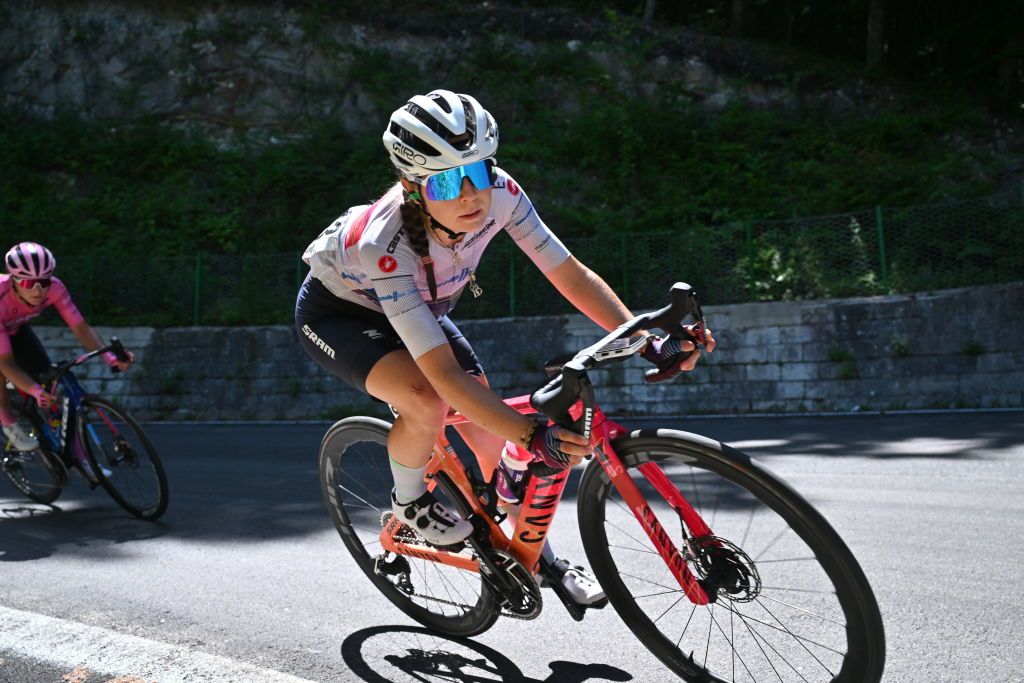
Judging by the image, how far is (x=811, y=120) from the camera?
20.5 metres

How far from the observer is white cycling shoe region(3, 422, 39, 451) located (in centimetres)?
682

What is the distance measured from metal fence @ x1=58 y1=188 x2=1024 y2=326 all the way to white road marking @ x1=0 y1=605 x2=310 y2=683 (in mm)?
11978

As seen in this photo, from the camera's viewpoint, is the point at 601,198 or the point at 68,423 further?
the point at 601,198

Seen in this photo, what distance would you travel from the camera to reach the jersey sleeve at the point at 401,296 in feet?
9.70

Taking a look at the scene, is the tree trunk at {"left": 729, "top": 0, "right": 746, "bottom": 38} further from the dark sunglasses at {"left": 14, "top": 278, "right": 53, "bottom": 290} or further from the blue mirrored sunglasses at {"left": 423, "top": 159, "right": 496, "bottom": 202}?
the blue mirrored sunglasses at {"left": 423, "top": 159, "right": 496, "bottom": 202}

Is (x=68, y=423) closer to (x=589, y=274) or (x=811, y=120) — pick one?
(x=589, y=274)

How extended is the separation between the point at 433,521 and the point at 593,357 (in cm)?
117

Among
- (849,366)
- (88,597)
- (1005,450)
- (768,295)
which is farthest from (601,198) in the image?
(88,597)

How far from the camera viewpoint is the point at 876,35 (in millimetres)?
23266

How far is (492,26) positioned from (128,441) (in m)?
20.5

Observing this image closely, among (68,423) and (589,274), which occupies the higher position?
(589,274)

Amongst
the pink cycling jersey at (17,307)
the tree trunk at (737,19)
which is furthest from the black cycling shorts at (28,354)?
the tree trunk at (737,19)

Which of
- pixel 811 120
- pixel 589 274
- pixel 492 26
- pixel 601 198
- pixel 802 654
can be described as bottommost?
pixel 802 654

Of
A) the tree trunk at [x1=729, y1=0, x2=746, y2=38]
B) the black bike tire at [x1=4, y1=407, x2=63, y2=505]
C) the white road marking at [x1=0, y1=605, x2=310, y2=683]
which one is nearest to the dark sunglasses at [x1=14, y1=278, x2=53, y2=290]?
the black bike tire at [x1=4, y1=407, x2=63, y2=505]
